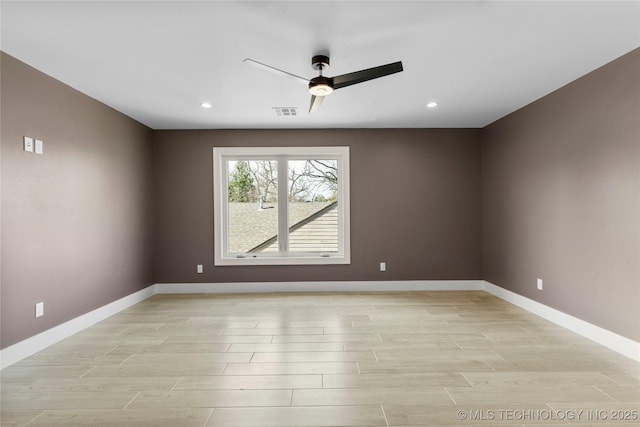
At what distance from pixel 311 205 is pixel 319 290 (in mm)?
1276

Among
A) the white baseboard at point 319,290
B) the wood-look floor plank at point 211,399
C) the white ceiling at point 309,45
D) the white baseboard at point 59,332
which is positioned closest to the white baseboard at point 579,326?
the white baseboard at point 319,290

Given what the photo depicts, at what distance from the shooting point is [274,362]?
2.62m

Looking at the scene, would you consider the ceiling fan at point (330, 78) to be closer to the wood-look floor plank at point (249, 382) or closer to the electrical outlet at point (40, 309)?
the wood-look floor plank at point (249, 382)

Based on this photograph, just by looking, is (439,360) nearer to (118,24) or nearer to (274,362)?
(274,362)

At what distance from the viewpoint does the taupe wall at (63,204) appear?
2686 millimetres

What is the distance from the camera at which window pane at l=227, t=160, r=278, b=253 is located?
5160 mm

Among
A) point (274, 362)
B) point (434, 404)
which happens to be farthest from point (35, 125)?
point (434, 404)

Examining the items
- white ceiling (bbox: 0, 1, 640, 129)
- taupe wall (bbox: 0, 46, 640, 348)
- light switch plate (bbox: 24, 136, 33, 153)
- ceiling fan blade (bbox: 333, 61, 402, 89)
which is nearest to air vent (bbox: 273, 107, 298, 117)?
white ceiling (bbox: 0, 1, 640, 129)

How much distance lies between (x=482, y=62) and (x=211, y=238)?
13.2 feet

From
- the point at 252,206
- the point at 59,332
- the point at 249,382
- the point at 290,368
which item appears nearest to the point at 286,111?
the point at 252,206

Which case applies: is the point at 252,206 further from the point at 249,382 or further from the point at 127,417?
the point at 127,417

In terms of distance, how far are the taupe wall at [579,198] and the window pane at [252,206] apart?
324cm

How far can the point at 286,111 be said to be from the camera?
417cm

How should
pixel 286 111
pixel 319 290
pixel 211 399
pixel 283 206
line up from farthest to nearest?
pixel 283 206
pixel 319 290
pixel 286 111
pixel 211 399
